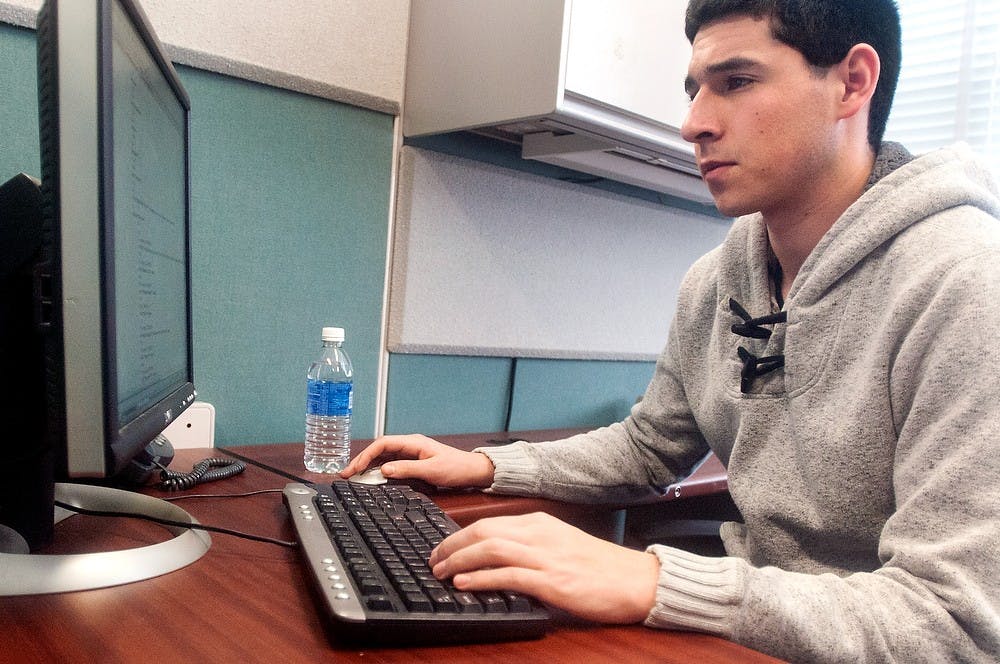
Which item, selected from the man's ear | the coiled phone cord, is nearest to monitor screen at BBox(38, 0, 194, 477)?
the coiled phone cord

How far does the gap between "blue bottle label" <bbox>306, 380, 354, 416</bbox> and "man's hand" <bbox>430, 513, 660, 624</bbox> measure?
1.96 feet

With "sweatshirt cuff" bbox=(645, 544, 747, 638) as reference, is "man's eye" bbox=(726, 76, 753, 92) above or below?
above

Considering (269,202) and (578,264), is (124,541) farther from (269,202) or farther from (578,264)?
(578,264)

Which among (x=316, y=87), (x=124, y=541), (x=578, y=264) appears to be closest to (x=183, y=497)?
(x=124, y=541)

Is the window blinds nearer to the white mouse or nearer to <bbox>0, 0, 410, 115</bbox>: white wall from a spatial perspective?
<bbox>0, 0, 410, 115</bbox>: white wall

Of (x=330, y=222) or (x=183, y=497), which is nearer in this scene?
(x=183, y=497)

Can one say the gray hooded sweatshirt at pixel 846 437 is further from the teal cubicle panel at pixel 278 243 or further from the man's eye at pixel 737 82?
the teal cubicle panel at pixel 278 243

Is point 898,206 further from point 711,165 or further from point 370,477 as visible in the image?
point 370,477

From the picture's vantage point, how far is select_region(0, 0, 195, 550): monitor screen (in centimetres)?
44

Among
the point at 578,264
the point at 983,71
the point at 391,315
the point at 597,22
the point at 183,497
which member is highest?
the point at 983,71

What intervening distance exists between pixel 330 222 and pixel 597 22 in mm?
517

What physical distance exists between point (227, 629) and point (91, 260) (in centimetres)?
25

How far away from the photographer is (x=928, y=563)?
0.57 m

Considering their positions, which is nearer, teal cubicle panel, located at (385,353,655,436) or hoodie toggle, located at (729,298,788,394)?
hoodie toggle, located at (729,298,788,394)
